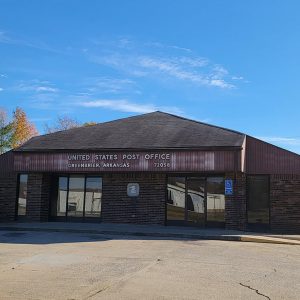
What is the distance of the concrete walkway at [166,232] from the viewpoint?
18.4 metres

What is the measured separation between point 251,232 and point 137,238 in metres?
5.51

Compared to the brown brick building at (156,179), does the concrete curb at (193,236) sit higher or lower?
lower

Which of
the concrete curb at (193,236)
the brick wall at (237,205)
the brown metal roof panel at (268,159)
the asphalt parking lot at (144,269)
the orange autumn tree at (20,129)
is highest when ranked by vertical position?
the orange autumn tree at (20,129)

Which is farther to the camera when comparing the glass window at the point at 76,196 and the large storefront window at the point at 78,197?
the glass window at the point at 76,196

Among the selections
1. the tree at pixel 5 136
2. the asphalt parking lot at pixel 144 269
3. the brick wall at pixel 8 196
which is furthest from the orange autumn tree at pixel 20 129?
the asphalt parking lot at pixel 144 269

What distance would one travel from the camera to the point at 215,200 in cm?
2178

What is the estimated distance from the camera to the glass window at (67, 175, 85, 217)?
2361 cm

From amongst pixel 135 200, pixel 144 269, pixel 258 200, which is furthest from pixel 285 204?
pixel 144 269

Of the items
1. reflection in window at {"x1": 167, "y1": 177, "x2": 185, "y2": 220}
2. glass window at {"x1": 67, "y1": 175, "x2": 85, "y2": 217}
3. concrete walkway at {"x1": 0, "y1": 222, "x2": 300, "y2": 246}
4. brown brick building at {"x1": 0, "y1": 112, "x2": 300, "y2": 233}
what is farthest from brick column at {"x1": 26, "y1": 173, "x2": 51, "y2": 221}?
reflection in window at {"x1": 167, "y1": 177, "x2": 185, "y2": 220}

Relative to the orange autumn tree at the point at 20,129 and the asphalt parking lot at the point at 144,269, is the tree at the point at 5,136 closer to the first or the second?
the orange autumn tree at the point at 20,129

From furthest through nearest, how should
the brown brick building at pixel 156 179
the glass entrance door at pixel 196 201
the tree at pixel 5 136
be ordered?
the tree at pixel 5 136
the glass entrance door at pixel 196 201
the brown brick building at pixel 156 179

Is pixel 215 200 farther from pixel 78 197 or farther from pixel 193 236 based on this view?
pixel 78 197

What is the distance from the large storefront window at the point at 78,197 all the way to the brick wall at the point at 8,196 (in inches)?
77.4

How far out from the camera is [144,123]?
25469 mm
